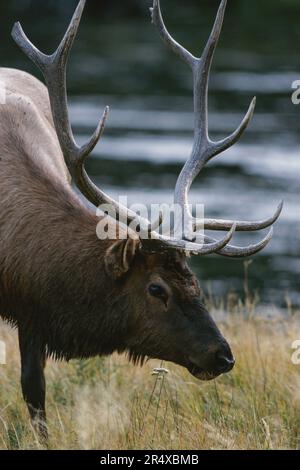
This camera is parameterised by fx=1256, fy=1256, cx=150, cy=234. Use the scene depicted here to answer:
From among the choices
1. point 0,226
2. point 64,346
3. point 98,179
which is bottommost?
point 64,346

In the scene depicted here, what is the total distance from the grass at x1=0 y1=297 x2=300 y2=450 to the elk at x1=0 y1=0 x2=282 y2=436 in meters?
0.24

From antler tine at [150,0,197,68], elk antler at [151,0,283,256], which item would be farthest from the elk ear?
antler tine at [150,0,197,68]

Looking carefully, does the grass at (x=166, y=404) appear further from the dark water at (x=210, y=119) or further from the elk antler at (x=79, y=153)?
the dark water at (x=210, y=119)

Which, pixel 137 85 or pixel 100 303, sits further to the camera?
pixel 137 85

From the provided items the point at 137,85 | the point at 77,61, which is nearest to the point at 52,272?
the point at 137,85

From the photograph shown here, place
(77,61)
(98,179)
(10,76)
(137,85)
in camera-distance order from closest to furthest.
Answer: (10,76)
(98,179)
(137,85)
(77,61)

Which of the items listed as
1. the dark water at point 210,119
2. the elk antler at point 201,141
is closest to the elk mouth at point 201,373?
the elk antler at point 201,141

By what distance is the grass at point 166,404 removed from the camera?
522 centimetres

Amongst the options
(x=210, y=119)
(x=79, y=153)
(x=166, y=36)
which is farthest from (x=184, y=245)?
(x=210, y=119)

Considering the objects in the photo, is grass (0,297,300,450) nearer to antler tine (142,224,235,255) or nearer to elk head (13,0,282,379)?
elk head (13,0,282,379)

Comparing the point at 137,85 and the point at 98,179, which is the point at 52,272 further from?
the point at 137,85

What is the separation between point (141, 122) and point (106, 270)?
12.9 m

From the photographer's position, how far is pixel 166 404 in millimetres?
5574
